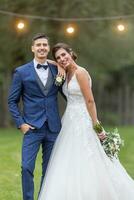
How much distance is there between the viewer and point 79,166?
6.85 metres

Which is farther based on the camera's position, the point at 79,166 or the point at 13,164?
the point at 13,164

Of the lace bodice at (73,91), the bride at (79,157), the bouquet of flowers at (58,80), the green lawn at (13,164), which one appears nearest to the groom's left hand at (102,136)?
the bride at (79,157)

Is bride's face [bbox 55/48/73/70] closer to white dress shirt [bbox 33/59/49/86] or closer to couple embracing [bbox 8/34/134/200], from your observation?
couple embracing [bbox 8/34/134/200]

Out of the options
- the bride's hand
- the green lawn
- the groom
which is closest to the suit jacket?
the groom

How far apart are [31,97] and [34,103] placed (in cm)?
7

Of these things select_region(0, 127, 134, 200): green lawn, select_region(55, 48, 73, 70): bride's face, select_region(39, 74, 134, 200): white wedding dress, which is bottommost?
select_region(0, 127, 134, 200): green lawn

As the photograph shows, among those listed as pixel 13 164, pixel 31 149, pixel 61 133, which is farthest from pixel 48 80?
pixel 13 164

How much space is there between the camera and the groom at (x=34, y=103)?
6.65 metres

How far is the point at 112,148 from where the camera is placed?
709cm

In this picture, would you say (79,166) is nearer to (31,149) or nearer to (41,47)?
(31,149)

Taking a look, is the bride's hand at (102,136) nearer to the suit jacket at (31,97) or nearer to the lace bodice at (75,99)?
the lace bodice at (75,99)

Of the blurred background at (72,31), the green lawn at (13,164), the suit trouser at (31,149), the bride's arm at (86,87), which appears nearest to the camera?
the suit trouser at (31,149)

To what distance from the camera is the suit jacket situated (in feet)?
21.9

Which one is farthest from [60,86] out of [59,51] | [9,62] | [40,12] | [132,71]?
[132,71]
